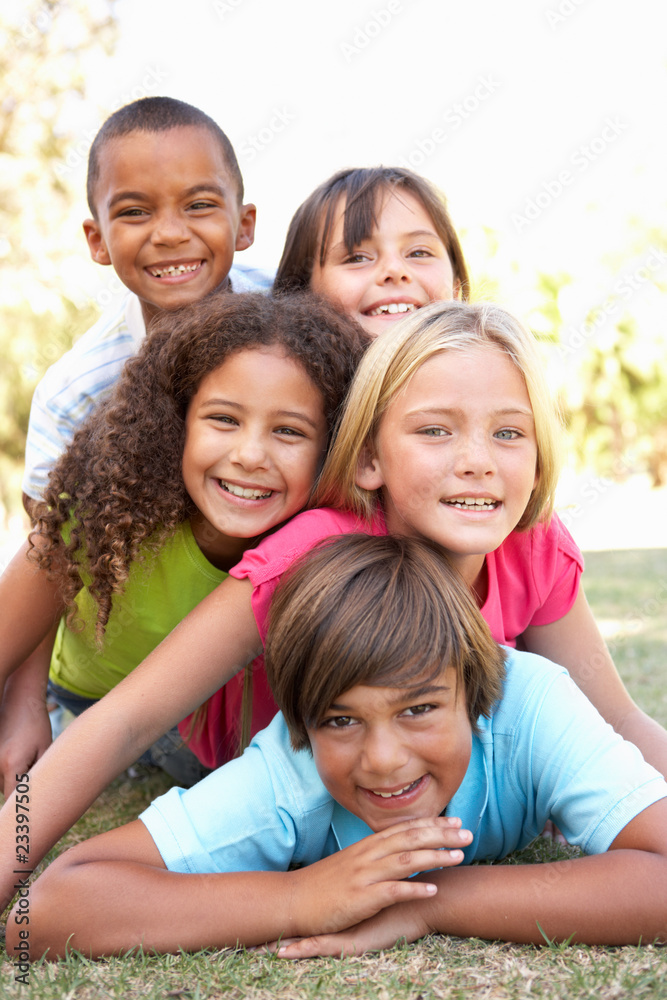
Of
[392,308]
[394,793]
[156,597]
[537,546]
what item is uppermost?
[392,308]

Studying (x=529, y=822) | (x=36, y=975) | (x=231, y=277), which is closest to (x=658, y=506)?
(x=231, y=277)

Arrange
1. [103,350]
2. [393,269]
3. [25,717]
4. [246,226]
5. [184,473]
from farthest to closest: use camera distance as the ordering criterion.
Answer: [246,226]
[103,350]
[393,269]
[25,717]
[184,473]

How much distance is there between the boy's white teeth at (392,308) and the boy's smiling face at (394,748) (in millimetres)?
1635

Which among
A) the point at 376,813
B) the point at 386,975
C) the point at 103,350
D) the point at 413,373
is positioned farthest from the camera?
the point at 103,350

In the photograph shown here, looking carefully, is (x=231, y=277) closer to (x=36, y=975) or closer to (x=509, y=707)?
(x=509, y=707)

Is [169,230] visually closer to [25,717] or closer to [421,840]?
[25,717]

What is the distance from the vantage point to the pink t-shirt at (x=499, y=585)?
8.41 feet

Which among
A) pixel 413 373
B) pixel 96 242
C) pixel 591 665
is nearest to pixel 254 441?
pixel 413 373

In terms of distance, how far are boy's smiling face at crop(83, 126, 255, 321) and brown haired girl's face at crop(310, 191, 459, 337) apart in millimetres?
415

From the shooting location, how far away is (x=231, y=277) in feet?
12.5

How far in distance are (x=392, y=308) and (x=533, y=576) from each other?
1126 millimetres

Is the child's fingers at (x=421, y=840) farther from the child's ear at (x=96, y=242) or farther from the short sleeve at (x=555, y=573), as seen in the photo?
the child's ear at (x=96, y=242)

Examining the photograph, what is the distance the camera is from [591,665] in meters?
2.95

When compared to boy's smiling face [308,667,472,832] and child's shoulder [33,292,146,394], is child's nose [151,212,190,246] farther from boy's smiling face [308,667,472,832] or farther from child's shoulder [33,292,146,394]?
boy's smiling face [308,667,472,832]
